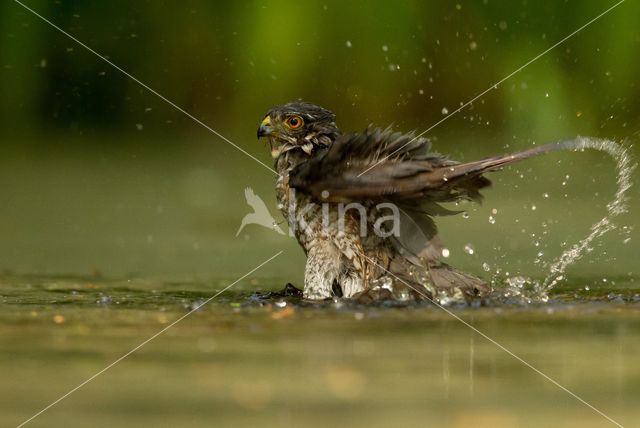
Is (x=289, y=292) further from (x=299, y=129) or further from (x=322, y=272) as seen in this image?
(x=299, y=129)

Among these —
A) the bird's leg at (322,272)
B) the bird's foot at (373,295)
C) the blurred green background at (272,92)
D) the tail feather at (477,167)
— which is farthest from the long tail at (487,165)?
the blurred green background at (272,92)

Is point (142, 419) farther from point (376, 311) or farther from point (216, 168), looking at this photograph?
point (216, 168)

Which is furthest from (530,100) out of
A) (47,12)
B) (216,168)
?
(47,12)

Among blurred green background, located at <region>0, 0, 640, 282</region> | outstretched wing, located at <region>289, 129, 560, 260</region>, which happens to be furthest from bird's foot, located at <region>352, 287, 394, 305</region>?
blurred green background, located at <region>0, 0, 640, 282</region>

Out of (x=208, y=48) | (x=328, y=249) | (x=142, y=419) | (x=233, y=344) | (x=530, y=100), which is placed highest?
(x=208, y=48)

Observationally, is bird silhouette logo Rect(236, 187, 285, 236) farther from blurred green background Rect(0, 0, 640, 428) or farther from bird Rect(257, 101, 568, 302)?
bird Rect(257, 101, 568, 302)

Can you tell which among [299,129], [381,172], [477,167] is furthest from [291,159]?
[477,167]
